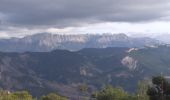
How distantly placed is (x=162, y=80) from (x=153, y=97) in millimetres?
9627

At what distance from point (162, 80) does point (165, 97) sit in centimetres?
795

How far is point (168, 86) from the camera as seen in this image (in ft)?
584

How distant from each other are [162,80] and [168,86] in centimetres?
407

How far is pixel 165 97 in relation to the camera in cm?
17262

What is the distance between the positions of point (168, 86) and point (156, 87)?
513 centimetres

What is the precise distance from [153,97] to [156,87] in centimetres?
799

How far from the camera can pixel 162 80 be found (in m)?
177

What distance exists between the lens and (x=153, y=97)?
17162cm

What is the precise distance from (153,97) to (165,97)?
5.26m

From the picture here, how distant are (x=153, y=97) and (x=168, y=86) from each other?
10623mm
